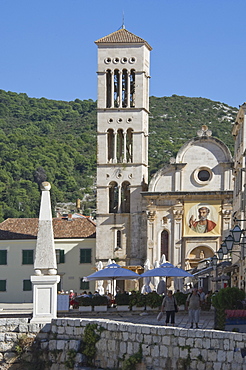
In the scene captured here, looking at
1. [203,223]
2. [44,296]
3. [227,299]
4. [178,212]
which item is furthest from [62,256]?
[227,299]

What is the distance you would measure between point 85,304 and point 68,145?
91.4 metres

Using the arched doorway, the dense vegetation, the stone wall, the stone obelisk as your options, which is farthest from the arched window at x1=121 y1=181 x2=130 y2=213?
the stone wall

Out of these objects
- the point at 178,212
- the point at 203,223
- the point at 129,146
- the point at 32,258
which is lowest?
the point at 32,258

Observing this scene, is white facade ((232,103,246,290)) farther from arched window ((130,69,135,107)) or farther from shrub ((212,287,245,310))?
arched window ((130,69,135,107))

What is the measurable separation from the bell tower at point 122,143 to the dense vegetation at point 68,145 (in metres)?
37.9

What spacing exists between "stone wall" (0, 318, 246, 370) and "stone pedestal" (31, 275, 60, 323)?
61 centimetres

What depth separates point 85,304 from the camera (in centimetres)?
3944

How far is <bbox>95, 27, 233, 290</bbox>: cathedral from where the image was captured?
65250 mm

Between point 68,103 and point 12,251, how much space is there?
87.7 m

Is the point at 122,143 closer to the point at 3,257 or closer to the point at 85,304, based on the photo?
the point at 3,257

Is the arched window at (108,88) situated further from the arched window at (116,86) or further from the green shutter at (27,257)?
the green shutter at (27,257)

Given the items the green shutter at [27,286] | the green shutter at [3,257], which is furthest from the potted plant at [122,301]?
the green shutter at [3,257]

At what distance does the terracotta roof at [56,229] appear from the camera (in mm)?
70781

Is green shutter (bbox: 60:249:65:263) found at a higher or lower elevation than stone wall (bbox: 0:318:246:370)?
higher
